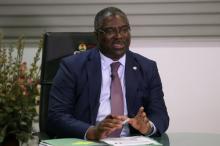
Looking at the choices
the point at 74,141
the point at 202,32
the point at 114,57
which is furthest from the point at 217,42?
the point at 74,141

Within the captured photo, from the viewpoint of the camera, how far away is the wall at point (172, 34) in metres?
3.72

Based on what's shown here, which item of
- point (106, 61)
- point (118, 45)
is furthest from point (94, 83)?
point (118, 45)

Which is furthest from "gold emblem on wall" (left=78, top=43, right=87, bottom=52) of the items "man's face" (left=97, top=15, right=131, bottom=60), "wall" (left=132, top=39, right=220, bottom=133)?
"wall" (left=132, top=39, right=220, bottom=133)

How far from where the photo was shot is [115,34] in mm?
2732

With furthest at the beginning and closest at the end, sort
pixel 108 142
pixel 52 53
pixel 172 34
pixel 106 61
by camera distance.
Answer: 1. pixel 172 34
2. pixel 52 53
3. pixel 106 61
4. pixel 108 142

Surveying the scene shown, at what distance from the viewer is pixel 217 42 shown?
148 inches

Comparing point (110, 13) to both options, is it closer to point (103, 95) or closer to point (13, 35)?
point (103, 95)

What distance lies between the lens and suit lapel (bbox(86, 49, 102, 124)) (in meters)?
2.73

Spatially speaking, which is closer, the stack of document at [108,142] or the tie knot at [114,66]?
the stack of document at [108,142]

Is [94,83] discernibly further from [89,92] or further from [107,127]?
[107,127]

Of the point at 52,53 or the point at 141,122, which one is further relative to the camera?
the point at 52,53

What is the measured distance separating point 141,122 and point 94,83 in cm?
43

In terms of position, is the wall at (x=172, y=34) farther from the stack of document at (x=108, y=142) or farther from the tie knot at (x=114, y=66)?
the stack of document at (x=108, y=142)

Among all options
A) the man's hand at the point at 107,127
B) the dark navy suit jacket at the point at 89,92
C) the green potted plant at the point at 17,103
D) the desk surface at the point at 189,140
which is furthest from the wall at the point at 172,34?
the man's hand at the point at 107,127
